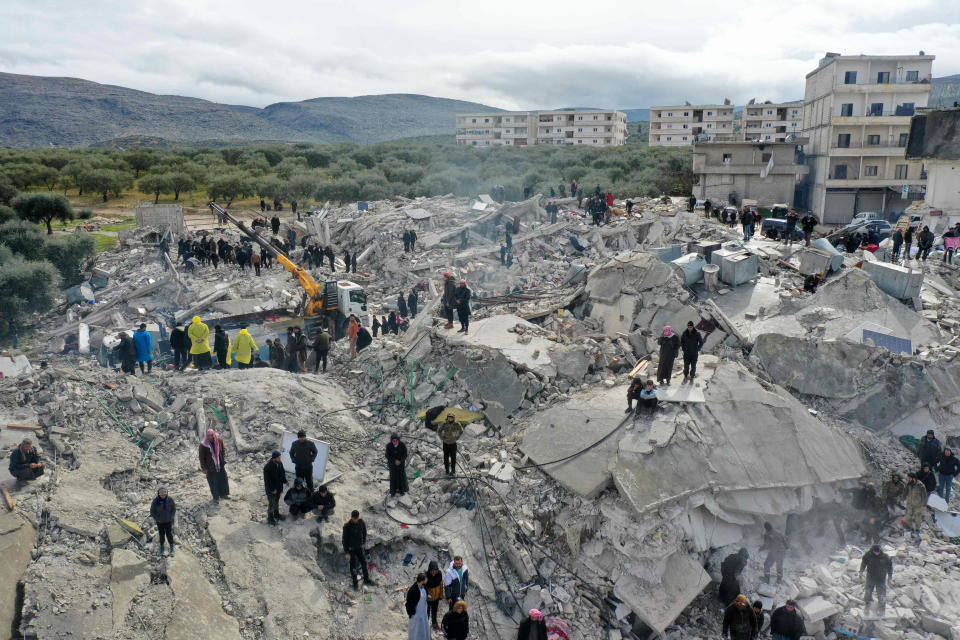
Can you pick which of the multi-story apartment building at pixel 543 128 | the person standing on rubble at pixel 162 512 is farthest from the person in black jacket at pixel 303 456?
the multi-story apartment building at pixel 543 128

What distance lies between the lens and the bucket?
14.7 m

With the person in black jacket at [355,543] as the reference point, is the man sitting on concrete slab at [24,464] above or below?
above

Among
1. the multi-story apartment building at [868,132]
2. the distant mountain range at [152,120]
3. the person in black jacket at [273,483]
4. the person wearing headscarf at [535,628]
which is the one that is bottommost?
the person wearing headscarf at [535,628]

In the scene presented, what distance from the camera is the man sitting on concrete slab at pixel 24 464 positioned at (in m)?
7.55

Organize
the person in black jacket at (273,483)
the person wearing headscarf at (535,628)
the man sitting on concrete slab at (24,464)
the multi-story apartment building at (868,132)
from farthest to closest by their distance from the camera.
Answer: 1. the multi-story apartment building at (868,132)
2. the person in black jacket at (273,483)
3. the man sitting on concrete slab at (24,464)
4. the person wearing headscarf at (535,628)

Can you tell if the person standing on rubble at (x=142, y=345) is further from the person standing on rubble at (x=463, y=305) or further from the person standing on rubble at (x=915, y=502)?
the person standing on rubble at (x=915, y=502)

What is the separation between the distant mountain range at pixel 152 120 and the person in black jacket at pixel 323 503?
8953cm

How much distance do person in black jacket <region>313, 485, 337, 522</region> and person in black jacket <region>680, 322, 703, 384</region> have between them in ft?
18.7

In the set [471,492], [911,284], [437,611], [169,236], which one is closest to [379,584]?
[437,611]

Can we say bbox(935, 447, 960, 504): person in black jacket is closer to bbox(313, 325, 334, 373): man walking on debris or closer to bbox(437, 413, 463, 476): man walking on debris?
bbox(437, 413, 463, 476): man walking on debris

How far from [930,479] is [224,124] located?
14536 cm

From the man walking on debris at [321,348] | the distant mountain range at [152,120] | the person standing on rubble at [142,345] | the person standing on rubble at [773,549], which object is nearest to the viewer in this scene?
the person standing on rubble at [773,549]

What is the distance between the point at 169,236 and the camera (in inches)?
1147

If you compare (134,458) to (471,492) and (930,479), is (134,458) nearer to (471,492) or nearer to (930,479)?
(471,492)
